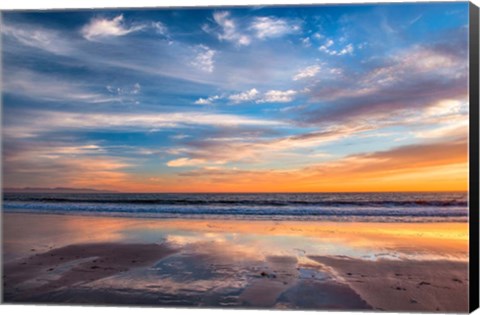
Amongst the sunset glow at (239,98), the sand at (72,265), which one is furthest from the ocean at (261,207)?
the sand at (72,265)

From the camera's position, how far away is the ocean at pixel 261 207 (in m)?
7.07

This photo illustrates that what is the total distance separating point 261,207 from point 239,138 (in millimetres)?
3394

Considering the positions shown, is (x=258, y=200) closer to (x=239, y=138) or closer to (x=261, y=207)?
→ (x=261, y=207)

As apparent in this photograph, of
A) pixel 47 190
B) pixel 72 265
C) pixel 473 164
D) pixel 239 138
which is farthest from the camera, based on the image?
pixel 239 138

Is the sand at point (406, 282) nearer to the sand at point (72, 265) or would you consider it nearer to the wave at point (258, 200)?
the sand at point (72, 265)

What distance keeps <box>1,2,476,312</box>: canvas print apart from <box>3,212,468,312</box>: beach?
2 cm

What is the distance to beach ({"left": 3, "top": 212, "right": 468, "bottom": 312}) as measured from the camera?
3.81 meters

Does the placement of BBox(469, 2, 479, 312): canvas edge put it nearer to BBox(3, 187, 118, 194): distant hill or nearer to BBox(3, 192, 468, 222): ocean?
BBox(3, 192, 468, 222): ocean

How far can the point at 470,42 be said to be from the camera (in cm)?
371

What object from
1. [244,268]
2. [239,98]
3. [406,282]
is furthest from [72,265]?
[406,282]

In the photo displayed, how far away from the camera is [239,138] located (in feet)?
18.1

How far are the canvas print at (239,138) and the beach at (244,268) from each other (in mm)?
18

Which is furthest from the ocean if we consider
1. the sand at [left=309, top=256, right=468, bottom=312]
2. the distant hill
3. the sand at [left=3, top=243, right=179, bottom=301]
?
the sand at [left=309, top=256, right=468, bottom=312]

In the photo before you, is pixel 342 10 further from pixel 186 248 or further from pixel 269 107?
pixel 186 248
